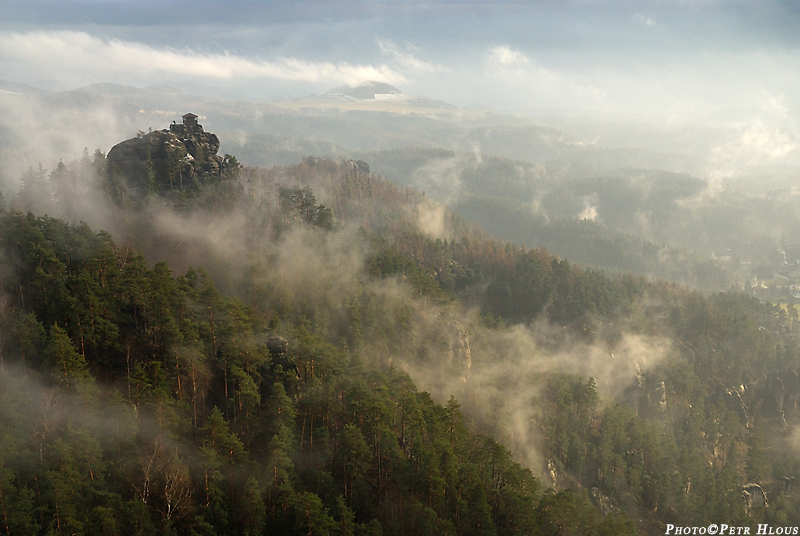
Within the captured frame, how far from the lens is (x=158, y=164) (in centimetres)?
10719

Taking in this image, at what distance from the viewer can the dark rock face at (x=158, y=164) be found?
336 ft

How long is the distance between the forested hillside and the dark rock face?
3694 millimetres

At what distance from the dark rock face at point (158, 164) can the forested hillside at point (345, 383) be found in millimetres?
3694

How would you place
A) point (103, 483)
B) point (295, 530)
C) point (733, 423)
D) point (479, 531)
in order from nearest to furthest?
point (103, 483) < point (295, 530) < point (479, 531) < point (733, 423)

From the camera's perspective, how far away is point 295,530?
4091cm

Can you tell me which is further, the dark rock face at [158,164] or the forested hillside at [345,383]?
the dark rock face at [158,164]

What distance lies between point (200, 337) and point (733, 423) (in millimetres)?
103564

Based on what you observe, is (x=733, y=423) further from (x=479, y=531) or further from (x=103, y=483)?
(x=103, y=483)

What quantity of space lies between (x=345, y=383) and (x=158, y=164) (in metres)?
74.7

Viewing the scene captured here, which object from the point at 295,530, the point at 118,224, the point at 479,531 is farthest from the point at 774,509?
the point at 118,224

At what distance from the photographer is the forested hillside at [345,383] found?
132ft

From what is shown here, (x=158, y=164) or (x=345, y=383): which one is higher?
(x=158, y=164)

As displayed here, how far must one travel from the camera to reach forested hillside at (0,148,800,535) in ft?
132

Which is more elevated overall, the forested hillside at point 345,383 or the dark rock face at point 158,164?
the dark rock face at point 158,164
